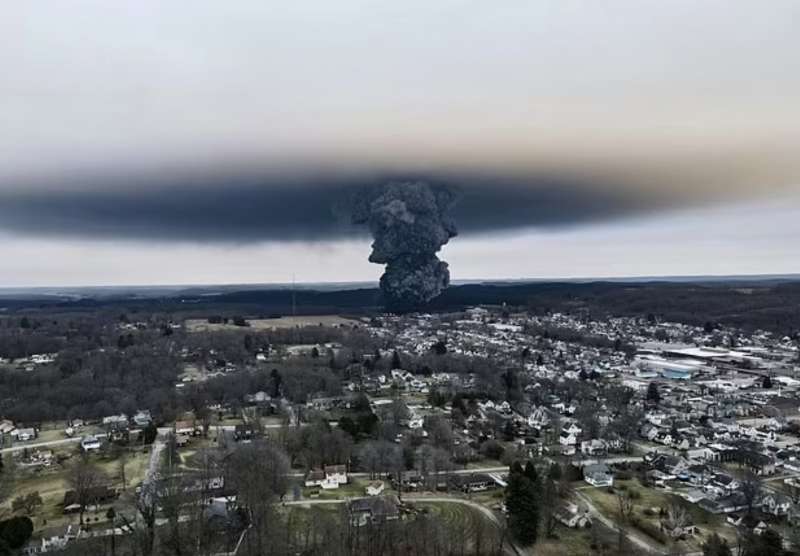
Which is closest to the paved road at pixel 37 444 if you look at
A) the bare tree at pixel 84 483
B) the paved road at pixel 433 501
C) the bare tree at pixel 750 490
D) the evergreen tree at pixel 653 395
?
the bare tree at pixel 84 483

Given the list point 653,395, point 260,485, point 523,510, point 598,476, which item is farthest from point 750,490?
point 653,395

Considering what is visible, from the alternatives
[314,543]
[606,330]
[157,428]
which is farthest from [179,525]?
[606,330]

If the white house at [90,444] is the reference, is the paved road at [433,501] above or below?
below

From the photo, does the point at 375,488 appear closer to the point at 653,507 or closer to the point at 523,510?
the point at 523,510

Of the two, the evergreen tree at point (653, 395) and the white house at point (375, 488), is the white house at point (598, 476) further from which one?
the evergreen tree at point (653, 395)

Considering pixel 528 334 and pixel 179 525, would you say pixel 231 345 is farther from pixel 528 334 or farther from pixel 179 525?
pixel 179 525

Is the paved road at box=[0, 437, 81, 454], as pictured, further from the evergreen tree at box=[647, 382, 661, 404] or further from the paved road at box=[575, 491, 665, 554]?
the evergreen tree at box=[647, 382, 661, 404]

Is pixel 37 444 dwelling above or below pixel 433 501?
above

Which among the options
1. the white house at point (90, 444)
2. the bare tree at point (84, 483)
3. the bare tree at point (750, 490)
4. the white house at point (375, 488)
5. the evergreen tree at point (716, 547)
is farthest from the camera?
the white house at point (90, 444)
